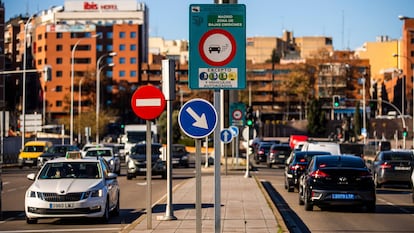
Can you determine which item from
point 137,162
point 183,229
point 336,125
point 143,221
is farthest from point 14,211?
point 336,125

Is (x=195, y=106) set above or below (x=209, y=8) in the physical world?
below

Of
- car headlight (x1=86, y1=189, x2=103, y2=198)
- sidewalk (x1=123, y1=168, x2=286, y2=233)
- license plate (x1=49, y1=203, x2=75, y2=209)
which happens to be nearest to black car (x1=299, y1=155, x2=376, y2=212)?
sidewalk (x1=123, y1=168, x2=286, y2=233)

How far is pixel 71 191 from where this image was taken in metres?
17.7

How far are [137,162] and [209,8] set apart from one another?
29163 mm

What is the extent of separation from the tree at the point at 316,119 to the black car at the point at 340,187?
327 feet

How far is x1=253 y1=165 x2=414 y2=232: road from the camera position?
58.3 ft

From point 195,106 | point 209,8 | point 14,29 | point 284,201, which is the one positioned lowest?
point 284,201

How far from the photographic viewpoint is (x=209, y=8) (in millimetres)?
11812

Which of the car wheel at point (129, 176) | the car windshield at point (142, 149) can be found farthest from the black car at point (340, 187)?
the car windshield at point (142, 149)

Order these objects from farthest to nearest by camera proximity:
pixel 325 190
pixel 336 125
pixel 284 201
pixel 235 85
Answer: pixel 336 125 < pixel 284 201 < pixel 325 190 < pixel 235 85

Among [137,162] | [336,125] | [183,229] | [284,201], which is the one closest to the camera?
[183,229]

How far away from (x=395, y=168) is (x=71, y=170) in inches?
690

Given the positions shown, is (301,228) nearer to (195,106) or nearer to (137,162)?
(195,106)

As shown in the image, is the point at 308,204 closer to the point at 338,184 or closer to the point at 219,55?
the point at 338,184
